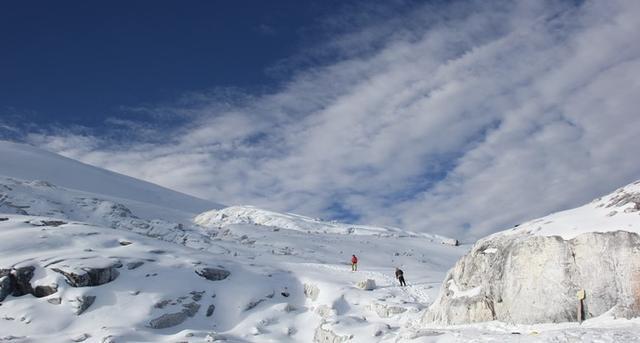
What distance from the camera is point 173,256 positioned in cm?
3988

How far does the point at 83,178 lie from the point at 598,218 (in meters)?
124

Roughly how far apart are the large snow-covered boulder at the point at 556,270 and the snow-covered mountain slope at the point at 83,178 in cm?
9297

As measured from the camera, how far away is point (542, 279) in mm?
21219

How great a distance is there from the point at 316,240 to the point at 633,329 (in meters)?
57.1

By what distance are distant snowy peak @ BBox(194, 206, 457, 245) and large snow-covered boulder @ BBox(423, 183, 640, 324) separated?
69.3 metres

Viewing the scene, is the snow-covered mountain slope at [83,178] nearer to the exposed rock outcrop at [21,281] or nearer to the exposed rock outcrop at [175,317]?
the exposed rock outcrop at [21,281]

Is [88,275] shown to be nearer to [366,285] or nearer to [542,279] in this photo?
[366,285]

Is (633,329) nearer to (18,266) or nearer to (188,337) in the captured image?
(188,337)

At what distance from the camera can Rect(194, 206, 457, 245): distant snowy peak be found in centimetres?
9619

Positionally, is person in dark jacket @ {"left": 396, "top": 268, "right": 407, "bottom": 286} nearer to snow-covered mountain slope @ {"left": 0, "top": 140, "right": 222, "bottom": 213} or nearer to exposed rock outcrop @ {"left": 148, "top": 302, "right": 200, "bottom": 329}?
exposed rock outcrop @ {"left": 148, "top": 302, "right": 200, "bottom": 329}

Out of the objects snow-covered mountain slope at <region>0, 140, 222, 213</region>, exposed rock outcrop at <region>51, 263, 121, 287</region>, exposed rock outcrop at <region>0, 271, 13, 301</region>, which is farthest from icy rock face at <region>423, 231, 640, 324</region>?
snow-covered mountain slope at <region>0, 140, 222, 213</region>

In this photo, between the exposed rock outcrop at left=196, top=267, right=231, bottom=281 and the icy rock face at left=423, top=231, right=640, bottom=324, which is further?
the exposed rock outcrop at left=196, top=267, right=231, bottom=281

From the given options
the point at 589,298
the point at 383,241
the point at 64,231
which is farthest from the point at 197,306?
the point at 383,241

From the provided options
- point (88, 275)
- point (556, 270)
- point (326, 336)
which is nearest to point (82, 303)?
point (88, 275)
